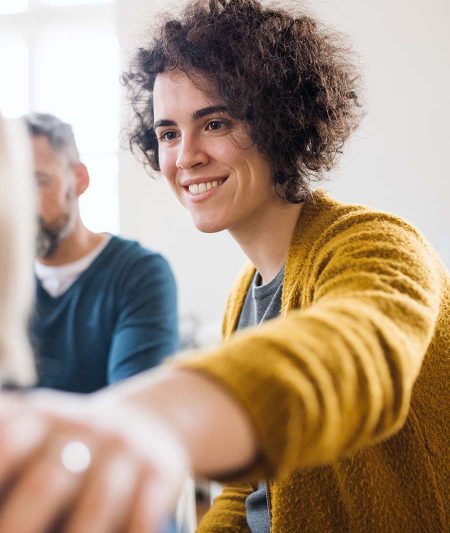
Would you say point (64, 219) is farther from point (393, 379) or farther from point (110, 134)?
point (110, 134)

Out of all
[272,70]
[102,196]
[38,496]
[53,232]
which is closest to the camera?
[38,496]

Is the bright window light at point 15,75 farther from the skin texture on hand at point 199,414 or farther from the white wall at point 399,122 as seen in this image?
the skin texture on hand at point 199,414

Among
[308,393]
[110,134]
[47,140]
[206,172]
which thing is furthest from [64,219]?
[110,134]

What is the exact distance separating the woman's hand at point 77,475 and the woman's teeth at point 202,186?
84 cm

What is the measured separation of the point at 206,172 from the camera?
111 cm

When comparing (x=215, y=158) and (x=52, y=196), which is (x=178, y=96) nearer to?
(x=215, y=158)

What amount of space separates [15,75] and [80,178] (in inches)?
101

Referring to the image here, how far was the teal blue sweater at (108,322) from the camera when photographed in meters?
1.31

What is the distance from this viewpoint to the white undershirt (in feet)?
4.64

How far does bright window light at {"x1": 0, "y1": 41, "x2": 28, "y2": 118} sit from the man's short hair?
2.42 metres

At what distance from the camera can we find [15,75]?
3.76m

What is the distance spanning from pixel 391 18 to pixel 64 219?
96.4 inches

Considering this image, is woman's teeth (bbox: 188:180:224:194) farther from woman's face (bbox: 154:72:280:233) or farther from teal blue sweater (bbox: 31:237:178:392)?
teal blue sweater (bbox: 31:237:178:392)

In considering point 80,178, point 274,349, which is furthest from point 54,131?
point 274,349
